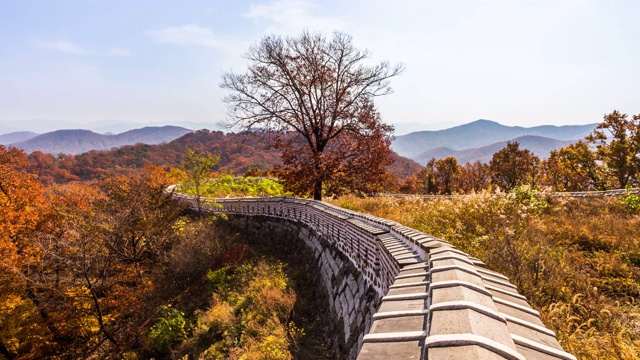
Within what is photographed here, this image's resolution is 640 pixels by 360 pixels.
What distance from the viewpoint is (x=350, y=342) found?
5891 millimetres

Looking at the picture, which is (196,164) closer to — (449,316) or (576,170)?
(449,316)

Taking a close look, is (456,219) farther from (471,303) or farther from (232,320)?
(232,320)

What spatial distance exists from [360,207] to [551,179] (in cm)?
2993

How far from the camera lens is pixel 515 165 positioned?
3094 centimetres

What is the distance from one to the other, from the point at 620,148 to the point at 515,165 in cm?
923

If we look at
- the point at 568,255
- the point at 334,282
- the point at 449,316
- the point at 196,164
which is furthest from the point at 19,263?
the point at 568,255

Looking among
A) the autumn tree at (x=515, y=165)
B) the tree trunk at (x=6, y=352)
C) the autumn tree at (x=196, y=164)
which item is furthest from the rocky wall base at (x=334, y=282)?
the autumn tree at (x=515, y=165)

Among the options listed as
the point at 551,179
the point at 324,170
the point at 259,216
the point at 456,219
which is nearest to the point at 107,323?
the point at 259,216

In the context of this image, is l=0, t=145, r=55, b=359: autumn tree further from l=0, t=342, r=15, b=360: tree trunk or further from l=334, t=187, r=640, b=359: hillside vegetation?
l=334, t=187, r=640, b=359: hillside vegetation

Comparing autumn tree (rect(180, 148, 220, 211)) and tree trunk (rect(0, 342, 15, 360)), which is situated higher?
autumn tree (rect(180, 148, 220, 211))

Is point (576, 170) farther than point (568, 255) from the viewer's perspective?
Yes

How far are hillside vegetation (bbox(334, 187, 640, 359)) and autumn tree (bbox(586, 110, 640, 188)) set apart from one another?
17.8m

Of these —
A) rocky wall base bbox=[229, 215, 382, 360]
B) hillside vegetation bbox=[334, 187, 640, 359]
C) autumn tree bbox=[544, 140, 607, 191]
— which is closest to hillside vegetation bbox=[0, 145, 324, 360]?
rocky wall base bbox=[229, 215, 382, 360]

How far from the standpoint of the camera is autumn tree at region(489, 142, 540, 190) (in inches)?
1213
